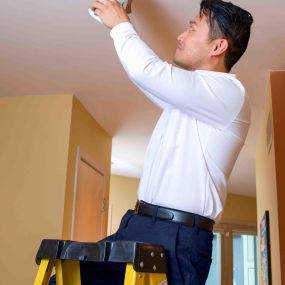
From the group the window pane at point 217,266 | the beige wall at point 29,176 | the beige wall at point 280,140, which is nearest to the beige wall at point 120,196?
the window pane at point 217,266

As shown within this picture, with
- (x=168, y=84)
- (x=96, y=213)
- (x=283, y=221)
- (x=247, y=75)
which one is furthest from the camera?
(x=96, y=213)

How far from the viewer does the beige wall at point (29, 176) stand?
289 centimetres

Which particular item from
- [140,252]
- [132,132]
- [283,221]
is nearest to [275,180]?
[283,221]

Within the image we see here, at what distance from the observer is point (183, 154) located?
3.86 ft

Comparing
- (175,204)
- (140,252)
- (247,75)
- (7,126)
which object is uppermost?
(247,75)

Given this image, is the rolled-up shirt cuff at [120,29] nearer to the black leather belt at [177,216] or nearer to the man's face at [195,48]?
→ the man's face at [195,48]

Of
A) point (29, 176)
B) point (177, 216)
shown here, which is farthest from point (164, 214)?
point (29, 176)

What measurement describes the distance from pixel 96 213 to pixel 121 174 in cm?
236

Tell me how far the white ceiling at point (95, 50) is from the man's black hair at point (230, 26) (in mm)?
642

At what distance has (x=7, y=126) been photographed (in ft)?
10.5

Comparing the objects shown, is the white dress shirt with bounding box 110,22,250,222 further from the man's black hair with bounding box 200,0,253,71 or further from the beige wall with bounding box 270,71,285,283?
the beige wall with bounding box 270,71,285,283

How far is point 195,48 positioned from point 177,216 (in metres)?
0.53

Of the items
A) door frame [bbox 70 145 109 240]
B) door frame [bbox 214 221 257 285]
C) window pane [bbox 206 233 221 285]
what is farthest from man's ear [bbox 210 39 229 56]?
window pane [bbox 206 233 221 285]

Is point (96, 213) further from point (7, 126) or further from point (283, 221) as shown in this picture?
point (283, 221)
